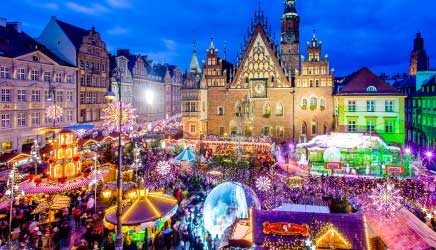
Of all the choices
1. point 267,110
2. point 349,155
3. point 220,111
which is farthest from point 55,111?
point 267,110

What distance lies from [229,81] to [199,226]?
32.3m

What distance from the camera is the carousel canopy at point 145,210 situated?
623 inches

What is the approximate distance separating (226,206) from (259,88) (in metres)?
32.9

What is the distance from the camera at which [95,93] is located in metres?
50.3

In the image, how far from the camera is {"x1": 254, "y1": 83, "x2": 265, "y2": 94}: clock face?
153 feet

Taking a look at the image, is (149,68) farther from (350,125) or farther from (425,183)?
(425,183)

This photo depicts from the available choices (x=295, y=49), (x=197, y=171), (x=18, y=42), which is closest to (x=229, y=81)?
(x=295, y=49)

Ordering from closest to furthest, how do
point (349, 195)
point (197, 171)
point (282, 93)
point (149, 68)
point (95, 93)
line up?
point (349, 195)
point (197, 171)
point (282, 93)
point (95, 93)
point (149, 68)

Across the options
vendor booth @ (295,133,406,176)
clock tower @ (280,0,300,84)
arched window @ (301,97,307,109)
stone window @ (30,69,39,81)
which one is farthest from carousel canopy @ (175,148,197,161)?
clock tower @ (280,0,300,84)

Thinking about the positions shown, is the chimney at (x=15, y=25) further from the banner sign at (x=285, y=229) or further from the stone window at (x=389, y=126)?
the stone window at (x=389, y=126)

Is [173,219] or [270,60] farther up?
[270,60]

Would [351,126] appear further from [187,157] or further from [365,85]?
[187,157]

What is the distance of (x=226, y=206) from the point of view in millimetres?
15578

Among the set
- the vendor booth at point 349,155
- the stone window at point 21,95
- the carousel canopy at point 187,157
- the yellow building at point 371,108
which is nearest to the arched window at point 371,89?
the yellow building at point 371,108
